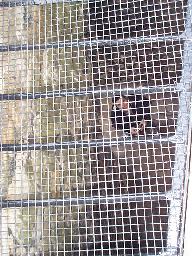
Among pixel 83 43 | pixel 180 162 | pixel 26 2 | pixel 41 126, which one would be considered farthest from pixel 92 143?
pixel 26 2

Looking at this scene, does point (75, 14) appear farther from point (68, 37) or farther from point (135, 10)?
point (135, 10)

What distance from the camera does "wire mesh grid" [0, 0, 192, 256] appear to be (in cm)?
318

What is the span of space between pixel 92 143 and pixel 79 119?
47cm

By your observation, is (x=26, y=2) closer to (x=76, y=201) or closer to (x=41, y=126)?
(x=41, y=126)

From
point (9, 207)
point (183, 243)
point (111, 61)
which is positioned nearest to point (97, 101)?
point (111, 61)

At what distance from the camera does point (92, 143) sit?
3.14 metres

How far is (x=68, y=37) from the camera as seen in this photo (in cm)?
360

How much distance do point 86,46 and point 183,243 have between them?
1.71m

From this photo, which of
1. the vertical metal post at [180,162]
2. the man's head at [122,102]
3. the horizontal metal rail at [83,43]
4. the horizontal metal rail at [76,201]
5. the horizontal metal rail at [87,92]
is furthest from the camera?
the man's head at [122,102]

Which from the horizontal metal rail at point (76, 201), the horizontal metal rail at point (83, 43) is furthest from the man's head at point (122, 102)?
the horizontal metal rail at point (76, 201)

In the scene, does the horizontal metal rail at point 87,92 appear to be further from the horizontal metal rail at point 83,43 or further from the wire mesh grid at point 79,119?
the horizontal metal rail at point 83,43

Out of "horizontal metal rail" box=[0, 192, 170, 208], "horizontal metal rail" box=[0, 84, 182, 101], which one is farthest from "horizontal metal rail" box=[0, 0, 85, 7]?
"horizontal metal rail" box=[0, 192, 170, 208]

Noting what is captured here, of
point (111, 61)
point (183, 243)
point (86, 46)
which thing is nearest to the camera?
point (183, 243)

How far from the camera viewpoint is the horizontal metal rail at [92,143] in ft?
10.0
